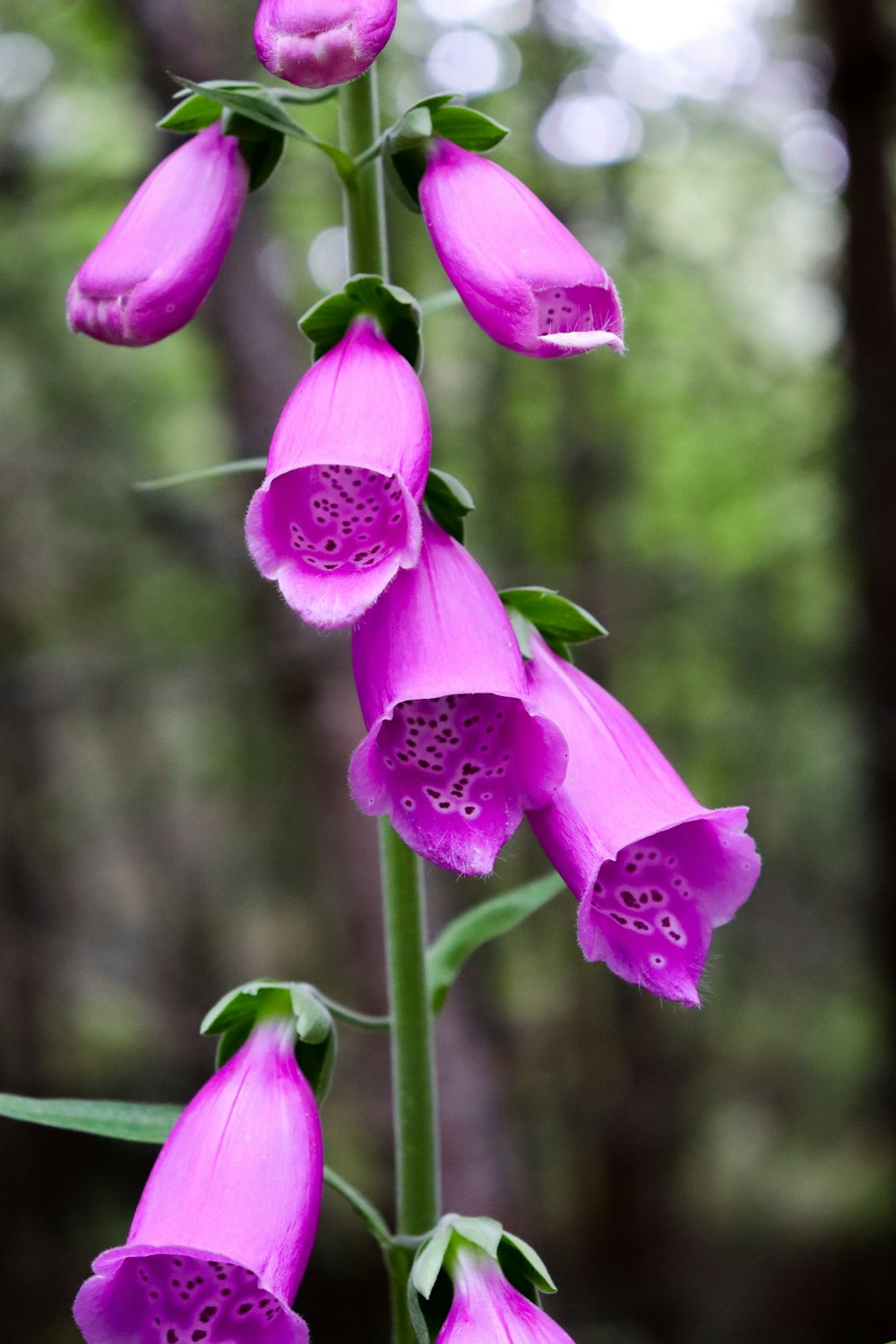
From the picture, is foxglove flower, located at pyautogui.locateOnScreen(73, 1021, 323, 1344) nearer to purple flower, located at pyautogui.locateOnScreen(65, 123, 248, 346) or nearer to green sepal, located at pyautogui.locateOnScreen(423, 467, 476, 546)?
green sepal, located at pyautogui.locateOnScreen(423, 467, 476, 546)

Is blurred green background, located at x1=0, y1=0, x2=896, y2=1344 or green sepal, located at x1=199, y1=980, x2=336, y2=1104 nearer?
green sepal, located at x1=199, y1=980, x2=336, y2=1104

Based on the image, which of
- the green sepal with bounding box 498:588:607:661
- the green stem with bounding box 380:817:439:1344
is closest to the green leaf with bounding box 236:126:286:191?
the green sepal with bounding box 498:588:607:661

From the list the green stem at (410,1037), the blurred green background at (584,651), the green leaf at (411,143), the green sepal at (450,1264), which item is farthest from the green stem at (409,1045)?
the blurred green background at (584,651)

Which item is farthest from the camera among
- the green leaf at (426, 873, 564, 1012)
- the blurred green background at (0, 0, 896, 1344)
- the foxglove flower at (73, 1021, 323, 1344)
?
the blurred green background at (0, 0, 896, 1344)

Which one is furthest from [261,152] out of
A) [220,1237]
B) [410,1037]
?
[220,1237]

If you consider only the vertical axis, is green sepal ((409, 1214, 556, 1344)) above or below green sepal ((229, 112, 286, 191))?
below

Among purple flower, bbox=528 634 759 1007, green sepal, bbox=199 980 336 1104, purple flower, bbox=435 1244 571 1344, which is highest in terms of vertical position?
purple flower, bbox=528 634 759 1007

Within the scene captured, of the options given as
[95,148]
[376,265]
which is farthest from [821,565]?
[376,265]

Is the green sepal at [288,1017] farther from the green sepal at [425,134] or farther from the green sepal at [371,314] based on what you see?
the green sepal at [425,134]
